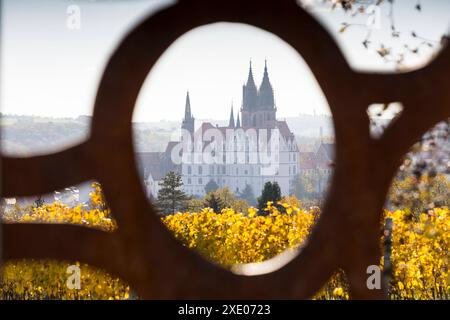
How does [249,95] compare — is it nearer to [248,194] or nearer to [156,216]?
[248,194]

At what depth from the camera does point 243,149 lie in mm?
69812

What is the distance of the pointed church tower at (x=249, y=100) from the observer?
224ft

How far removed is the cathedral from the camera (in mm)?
66938

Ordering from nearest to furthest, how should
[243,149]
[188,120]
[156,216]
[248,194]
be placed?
[156,216] < [248,194] < [188,120] < [243,149]

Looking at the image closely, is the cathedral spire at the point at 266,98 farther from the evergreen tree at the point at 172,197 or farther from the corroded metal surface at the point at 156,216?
the corroded metal surface at the point at 156,216

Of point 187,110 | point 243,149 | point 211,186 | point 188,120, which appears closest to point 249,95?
point 243,149

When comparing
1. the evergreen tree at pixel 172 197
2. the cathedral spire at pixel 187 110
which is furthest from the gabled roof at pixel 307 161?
the evergreen tree at pixel 172 197

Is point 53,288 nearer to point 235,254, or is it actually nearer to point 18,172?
point 235,254

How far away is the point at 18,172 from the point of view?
5.86 feet

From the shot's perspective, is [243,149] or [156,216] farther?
[243,149]

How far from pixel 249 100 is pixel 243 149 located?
17.0ft

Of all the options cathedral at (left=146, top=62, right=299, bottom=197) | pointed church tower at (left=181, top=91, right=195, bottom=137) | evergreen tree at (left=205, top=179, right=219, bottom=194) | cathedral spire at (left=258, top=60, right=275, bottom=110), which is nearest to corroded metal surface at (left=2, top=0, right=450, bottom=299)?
cathedral at (left=146, top=62, right=299, bottom=197)

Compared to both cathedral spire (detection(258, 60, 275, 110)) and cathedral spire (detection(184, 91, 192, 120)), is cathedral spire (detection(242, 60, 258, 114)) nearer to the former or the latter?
cathedral spire (detection(258, 60, 275, 110))
